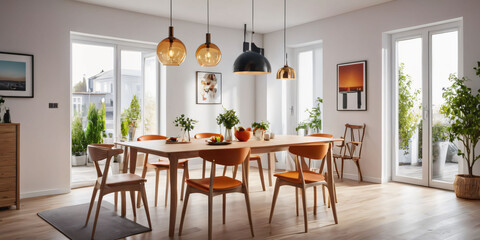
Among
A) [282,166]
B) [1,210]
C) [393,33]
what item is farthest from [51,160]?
[393,33]

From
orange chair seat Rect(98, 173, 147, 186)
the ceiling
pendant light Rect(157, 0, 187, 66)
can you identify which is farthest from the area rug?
the ceiling

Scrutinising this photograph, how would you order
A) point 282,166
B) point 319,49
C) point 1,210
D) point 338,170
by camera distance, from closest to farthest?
point 1,210 < point 338,170 < point 319,49 < point 282,166

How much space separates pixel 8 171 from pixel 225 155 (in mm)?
2789

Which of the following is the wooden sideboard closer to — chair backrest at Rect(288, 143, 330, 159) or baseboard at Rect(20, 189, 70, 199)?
baseboard at Rect(20, 189, 70, 199)

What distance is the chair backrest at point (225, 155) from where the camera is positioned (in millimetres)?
3148

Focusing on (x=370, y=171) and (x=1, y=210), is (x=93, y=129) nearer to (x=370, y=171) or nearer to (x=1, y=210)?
(x=1, y=210)

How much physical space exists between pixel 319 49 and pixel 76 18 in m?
4.14

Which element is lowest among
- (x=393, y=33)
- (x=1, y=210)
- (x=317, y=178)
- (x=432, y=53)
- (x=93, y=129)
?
(x=1, y=210)

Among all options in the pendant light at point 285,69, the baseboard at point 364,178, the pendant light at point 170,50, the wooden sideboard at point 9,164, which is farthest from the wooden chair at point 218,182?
the baseboard at point 364,178

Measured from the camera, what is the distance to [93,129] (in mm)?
5727

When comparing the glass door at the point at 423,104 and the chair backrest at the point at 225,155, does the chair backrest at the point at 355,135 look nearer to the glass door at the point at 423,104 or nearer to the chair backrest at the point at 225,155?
the glass door at the point at 423,104

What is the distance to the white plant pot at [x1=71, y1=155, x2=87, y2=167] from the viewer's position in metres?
5.70

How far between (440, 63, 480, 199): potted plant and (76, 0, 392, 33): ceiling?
1.81 m

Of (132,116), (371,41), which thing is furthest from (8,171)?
(371,41)
